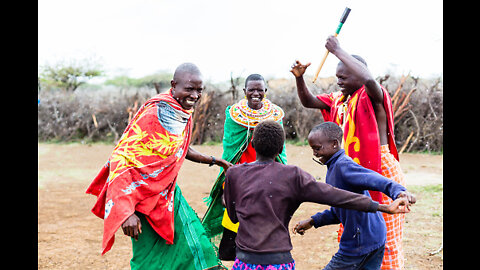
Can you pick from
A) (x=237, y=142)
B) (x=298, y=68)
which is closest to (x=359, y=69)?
(x=298, y=68)

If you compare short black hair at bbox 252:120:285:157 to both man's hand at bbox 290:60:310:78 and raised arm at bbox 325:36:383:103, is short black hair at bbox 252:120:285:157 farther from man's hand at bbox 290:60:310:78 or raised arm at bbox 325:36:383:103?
man's hand at bbox 290:60:310:78

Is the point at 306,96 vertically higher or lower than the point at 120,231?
higher

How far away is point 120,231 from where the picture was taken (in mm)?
5574

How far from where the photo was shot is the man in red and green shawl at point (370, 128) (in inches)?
115

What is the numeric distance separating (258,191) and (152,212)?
1006mm

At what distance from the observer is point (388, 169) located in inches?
120

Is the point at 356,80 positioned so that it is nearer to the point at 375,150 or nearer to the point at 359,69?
the point at 359,69

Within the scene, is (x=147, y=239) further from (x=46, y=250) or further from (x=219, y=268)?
(x=46, y=250)

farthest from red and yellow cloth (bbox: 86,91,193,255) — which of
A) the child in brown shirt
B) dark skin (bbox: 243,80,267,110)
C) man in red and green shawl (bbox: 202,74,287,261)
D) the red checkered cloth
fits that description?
the red checkered cloth

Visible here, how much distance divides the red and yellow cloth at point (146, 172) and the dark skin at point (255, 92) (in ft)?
4.23

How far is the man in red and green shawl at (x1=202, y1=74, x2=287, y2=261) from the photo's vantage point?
4.14 metres

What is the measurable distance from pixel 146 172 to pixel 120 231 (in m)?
2.94

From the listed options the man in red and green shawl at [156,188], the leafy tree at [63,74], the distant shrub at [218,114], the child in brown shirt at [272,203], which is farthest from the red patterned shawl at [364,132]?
the leafy tree at [63,74]

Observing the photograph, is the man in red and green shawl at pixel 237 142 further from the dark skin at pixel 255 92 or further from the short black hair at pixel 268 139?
the short black hair at pixel 268 139
